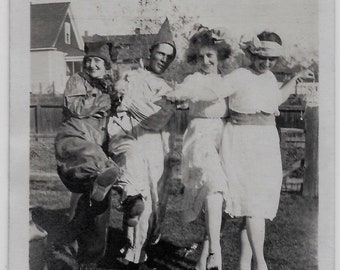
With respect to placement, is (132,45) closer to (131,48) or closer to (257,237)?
(131,48)

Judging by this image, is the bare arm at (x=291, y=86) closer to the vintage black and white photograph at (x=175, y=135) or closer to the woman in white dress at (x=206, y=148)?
the vintage black and white photograph at (x=175, y=135)

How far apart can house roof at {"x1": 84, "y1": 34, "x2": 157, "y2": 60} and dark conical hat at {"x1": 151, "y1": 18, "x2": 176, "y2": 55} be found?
30mm

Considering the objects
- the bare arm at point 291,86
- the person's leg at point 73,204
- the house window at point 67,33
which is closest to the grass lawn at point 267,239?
the person's leg at point 73,204

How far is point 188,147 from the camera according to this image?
12.2 feet

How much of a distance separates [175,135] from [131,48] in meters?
0.65

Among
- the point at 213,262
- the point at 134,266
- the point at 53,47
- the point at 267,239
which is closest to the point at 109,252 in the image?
the point at 134,266

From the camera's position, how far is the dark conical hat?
377 centimetres

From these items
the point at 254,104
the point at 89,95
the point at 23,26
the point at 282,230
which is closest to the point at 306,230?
the point at 282,230

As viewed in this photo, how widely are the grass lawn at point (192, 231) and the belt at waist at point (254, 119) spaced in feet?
1.58

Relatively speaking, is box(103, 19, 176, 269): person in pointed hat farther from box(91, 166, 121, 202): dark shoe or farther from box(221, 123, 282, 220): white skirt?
box(221, 123, 282, 220): white skirt

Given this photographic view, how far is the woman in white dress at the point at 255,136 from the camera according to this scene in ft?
12.0

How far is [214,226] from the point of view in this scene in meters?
3.69

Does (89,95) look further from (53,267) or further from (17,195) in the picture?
(53,267)

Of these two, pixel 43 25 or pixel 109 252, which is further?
pixel 43 25
